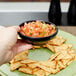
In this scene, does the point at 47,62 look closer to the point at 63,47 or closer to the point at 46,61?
the point at 46,61

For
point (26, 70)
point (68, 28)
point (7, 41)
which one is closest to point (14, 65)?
point (26, 70)

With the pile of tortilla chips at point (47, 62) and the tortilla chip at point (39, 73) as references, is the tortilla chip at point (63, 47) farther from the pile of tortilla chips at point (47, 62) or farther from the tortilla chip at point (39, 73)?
the tortilla chip at point (39, 73)

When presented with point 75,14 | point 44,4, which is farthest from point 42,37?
point 44,4

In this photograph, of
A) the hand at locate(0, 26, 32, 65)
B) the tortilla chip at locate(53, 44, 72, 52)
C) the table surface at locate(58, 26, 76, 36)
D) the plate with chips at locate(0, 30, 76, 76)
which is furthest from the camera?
the table surface at locate(58, 26, 76, 36)

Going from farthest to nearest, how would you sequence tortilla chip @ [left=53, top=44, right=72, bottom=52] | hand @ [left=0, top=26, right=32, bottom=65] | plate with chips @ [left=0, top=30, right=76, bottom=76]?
1. tortilla chip @ [left=53, top=44, right=72, bottom=52]
2. plate with chips @ [left=0, top=30, right=76, bottom=76]
3. hand @ [left=0, top=26, right=32, bottom=65]

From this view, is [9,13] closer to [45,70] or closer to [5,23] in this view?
[5,23]

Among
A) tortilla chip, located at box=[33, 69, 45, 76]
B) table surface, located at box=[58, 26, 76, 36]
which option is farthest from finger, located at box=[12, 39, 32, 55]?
table surface, located at box=[58, 26, 76, 36]

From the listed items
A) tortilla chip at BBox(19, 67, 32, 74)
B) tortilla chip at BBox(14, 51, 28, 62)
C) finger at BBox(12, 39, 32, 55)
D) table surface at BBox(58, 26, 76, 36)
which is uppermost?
finger at BBox(12, 39, 32, 55)

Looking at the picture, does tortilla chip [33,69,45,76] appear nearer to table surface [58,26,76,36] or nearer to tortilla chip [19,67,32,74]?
tortilla chip [19,67,32,74]

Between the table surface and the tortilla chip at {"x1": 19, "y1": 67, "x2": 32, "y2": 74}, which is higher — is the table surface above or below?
above
